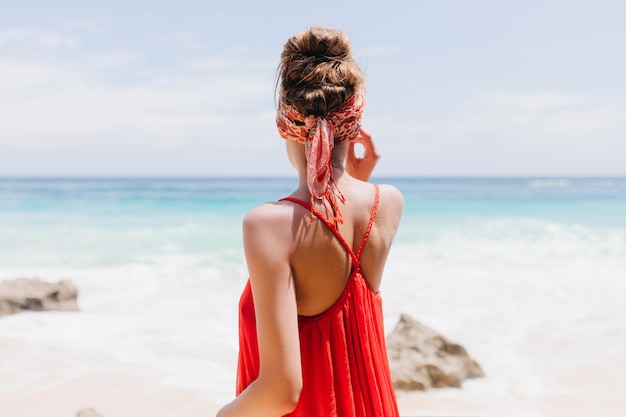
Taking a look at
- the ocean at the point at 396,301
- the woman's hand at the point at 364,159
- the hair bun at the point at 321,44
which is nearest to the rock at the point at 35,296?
the ocean at the point at 396,301

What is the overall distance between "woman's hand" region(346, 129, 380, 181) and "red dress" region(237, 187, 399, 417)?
0.48 m

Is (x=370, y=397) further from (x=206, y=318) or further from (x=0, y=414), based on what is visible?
(x=206, y=318)

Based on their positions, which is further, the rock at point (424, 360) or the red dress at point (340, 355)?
the rock at point (424, 360)

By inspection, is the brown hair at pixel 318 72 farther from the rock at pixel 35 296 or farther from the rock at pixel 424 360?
the rock at pixel 35 296

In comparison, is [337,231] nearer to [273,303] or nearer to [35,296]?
[273,303]

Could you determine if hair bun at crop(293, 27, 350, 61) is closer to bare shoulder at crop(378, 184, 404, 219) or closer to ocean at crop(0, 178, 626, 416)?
bare shoulder at crop(378, 184, 404, 219)

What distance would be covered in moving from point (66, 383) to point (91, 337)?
1.31 meters

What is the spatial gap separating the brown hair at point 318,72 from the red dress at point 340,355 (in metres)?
0.35

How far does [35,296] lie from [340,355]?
627 cm

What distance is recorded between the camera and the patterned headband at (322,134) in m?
1.63

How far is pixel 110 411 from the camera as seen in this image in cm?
435

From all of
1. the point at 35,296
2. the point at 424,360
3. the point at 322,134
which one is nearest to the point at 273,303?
the point at 322,134

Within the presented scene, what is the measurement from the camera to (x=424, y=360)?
4.64m

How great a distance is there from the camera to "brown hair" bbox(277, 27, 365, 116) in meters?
1.67
